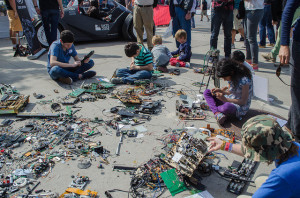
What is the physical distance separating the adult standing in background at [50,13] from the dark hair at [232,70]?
5.20 m

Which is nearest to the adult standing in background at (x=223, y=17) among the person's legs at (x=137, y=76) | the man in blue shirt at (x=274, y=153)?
the person's legs at (x=137, y=76)

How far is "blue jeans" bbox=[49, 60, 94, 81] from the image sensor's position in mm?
5445

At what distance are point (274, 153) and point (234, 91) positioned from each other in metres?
2.28

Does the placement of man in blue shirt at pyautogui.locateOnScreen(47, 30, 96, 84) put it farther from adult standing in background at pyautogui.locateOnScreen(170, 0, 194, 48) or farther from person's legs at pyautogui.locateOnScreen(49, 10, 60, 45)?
adult standing in background at pyautogui.locateOnScreen(170, 0, 194, 48)

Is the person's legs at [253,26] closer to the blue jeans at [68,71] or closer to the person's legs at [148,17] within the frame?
the person's legs at [148,17]

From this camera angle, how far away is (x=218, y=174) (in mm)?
3061

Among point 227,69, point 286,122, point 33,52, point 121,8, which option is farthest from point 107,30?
point 286,122

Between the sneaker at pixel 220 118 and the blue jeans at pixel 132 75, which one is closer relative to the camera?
the sneaker at pixel 220 118

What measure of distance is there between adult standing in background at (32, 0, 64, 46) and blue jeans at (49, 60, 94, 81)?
2.17 metres

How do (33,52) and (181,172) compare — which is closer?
(181,172)

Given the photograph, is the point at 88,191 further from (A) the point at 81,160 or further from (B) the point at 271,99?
(B) the point at 271,99

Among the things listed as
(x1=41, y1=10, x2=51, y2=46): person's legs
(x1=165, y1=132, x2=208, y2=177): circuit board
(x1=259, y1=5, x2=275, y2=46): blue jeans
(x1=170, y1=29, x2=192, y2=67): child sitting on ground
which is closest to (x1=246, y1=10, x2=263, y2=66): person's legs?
(x1=170, y1=29, x2=192, y2=67): child sitting on ground

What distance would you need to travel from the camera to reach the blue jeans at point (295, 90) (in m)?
3.17

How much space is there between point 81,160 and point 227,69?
2.30 metres
